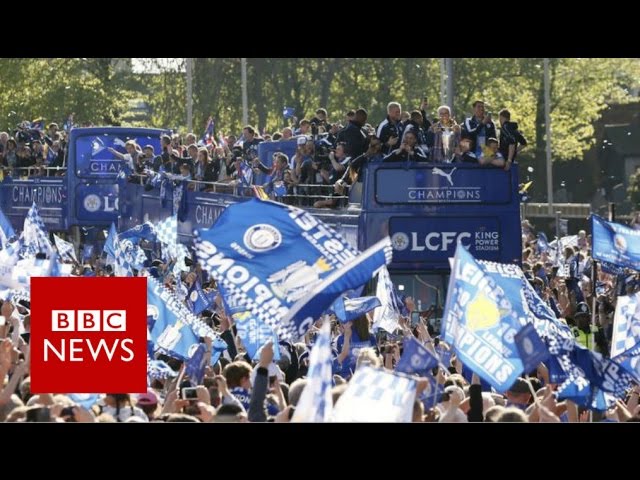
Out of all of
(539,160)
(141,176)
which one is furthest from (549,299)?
(539,160)

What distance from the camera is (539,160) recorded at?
197 feet

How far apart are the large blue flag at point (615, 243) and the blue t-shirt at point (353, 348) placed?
265 centimetres

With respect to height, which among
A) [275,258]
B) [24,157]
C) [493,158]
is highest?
[24,157]

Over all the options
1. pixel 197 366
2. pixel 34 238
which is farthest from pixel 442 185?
pixel 197 366

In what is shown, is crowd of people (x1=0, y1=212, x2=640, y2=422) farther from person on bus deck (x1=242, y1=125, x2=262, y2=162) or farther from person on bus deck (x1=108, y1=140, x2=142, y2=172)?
person on bus deck (x1=108, y1=140, x2=142, y2=172)

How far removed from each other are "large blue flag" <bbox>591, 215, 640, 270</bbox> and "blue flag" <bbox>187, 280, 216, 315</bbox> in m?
4.14

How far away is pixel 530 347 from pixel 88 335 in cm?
504

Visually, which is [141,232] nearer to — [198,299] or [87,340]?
[198,299]

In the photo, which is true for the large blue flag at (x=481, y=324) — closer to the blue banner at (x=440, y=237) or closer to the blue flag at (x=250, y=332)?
the blue flag at (x=250, y=332)

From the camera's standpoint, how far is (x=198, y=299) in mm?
19984

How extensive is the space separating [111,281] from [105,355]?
87.7 inches

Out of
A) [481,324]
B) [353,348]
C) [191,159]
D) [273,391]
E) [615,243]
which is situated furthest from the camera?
[191,159]
